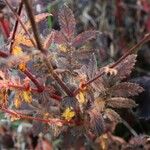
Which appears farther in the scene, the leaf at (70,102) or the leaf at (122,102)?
the leaf at (122,102)

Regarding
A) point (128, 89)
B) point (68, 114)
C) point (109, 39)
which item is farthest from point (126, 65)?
point (109, 39)

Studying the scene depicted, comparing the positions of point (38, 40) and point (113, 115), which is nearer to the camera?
point (38, 40)

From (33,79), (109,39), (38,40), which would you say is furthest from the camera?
(109,39)

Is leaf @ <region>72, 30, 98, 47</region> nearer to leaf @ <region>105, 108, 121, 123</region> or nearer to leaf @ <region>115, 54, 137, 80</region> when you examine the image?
leaf @ <region>115, 54, 137, 80</region>

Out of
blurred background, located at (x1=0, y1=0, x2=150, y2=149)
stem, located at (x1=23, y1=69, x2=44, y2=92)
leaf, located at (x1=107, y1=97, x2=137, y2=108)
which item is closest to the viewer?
stem, located at (x1=23, y1=69, x2=44, y2=92)

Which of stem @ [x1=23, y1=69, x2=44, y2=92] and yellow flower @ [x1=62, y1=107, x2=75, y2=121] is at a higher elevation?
stem @ [x1=23, y1=69, x2=44, y2=92]

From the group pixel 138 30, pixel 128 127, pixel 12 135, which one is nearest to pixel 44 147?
pixel 12 135

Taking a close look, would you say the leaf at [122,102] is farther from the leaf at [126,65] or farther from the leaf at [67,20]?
the leaf at [67,20]

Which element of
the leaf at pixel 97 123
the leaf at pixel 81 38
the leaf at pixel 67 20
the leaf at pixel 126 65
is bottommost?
the leaf at pixel 97 123

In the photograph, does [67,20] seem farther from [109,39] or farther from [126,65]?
[109,39]

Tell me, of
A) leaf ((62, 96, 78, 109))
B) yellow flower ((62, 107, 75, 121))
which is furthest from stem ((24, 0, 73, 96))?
yellow flower ((62, 107, 75, 121))

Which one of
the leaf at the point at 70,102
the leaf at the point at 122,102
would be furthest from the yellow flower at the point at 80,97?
the leaf at the point at 122,102
